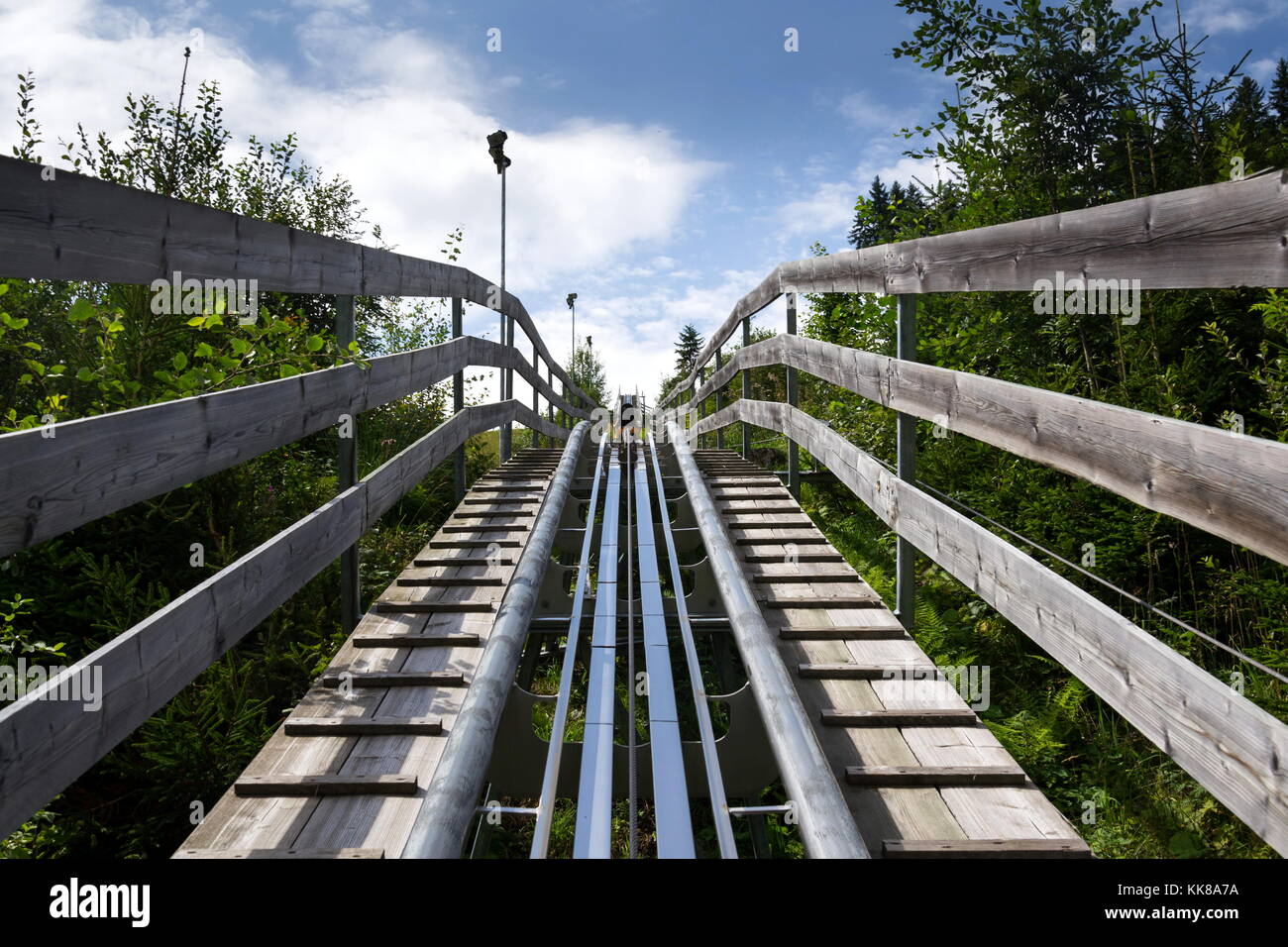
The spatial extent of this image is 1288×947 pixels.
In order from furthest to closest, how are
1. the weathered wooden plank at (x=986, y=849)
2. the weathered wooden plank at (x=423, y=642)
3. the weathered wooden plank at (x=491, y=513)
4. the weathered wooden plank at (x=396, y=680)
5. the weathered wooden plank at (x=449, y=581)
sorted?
the weathered wooden plank at (x=491, y=513) < the weathered wooden plank at (x=449, y=581) < the weathered wooden plank at (x=423, y=642) < the weathered wooden plank at (x=396, y=680) < the weathered wooden plank at (x=986, y=849)

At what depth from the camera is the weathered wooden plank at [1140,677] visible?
5.62 feet

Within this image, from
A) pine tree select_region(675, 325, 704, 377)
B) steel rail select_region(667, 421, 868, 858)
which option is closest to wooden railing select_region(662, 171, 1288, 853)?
steel rail select_region(667, 421, 868, 858)

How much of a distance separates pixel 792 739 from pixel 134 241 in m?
2.27

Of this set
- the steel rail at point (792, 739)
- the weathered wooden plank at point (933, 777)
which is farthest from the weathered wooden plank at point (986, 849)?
the weathered wooden plank at point (933, 777)

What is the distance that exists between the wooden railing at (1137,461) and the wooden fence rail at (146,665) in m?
2.48

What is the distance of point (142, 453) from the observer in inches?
89.1

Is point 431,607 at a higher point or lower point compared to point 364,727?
higher

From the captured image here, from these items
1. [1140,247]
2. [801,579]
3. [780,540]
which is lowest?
[801,579]

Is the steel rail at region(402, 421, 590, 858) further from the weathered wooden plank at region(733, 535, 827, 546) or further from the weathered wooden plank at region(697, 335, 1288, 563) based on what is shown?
the weathered wooden plank at region(697, 335, 1288, 563)

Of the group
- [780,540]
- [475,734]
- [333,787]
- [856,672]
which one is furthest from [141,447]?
[780,540]

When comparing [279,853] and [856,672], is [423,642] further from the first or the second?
[856,672]

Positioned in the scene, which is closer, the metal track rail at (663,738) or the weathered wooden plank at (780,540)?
the metal track rail at (663,738)

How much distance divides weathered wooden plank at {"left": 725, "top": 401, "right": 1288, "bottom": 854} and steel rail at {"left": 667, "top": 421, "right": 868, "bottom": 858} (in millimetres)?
768

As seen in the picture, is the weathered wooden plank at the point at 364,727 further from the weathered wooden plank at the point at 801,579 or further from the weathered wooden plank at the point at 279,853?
the weathered wooden plank at the point at 801,579
